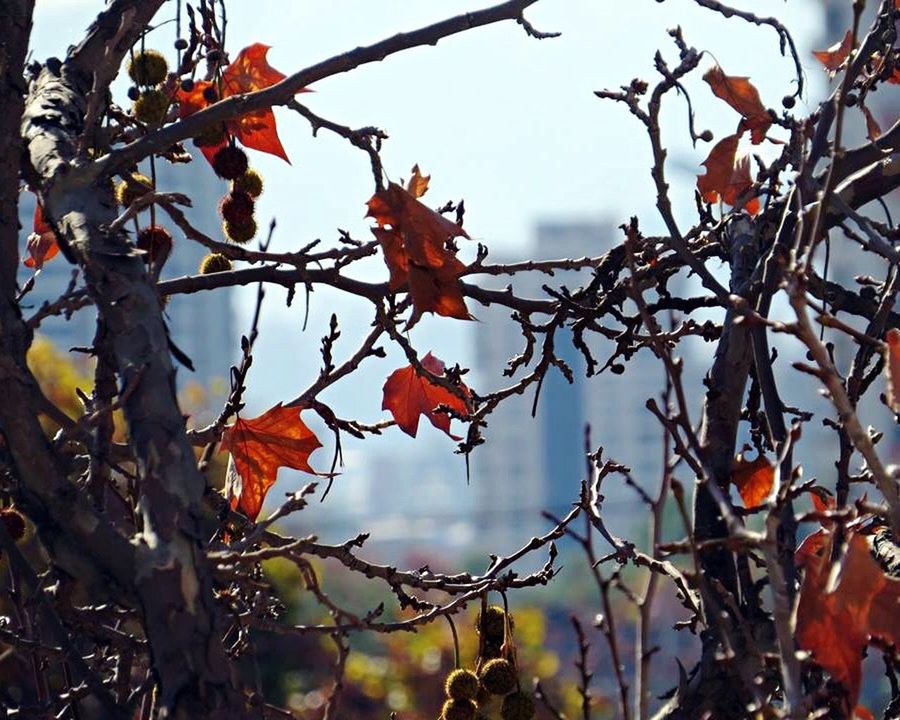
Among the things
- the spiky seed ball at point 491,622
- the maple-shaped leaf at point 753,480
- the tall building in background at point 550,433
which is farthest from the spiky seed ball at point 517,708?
the tall building in background at point 550,433

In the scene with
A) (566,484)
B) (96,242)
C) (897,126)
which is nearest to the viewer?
(96,242)

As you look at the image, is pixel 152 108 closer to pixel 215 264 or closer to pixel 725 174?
pixel 215 264

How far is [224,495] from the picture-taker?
201cm

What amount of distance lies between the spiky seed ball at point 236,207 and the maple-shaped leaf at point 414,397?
320 mm

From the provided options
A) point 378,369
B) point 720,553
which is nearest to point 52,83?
point 720,553

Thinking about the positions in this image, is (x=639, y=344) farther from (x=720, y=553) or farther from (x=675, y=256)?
(x=720, y=553)

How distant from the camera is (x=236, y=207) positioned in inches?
82.7

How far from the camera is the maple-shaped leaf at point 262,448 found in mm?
1924

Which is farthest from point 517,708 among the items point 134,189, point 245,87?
point 245,87

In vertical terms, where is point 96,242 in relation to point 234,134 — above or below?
below

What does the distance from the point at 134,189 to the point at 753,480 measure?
2.73 ft

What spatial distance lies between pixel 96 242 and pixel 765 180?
0.92 m

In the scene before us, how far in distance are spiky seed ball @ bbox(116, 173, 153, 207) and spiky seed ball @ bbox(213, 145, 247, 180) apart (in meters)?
0.11

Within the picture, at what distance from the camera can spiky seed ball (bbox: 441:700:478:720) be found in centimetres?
183
